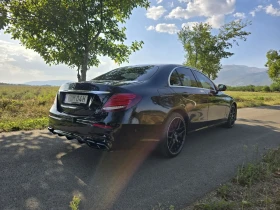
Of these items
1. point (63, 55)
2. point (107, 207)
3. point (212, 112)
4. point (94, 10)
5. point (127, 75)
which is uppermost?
point (94, 10)

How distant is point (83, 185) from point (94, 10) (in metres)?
7.37

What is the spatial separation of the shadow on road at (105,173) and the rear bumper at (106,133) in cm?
40

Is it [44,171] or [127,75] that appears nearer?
[44,171]

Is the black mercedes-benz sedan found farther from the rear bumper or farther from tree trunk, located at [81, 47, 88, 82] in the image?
tree trunk, located at [81, 47, 88, 82]

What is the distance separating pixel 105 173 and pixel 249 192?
5.84 ft

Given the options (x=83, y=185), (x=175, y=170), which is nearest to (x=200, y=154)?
(x=175, y=170)

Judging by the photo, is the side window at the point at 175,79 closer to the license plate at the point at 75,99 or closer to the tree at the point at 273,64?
the license plate at the point at 75,99

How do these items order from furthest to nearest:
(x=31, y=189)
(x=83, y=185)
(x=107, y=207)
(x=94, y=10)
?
(x=94, y=10)
(x=83, y=185)
(x=31, y=189)
(x=107, y=207)

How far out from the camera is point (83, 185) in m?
2.68

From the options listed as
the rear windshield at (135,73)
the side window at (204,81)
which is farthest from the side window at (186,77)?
the rear windshield at (135,73)

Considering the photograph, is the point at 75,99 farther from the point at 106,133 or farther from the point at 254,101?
the point at 254,101

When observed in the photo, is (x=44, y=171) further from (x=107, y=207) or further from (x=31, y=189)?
(x=107, y=207)

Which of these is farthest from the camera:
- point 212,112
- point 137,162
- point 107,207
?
point 212,112

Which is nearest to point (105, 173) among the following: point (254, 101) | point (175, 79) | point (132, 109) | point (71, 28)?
point (132, 109)
